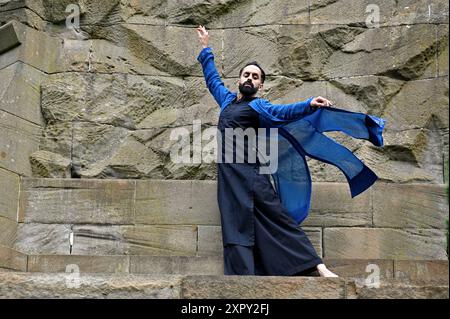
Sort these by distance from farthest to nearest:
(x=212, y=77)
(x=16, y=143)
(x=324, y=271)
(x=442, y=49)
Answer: (x=442, y=49)
(x=16, y=143)
(x=212, y=77)
(x=324, y=271)

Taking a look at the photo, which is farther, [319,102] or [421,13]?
[421,13]

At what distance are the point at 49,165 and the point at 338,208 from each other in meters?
2.43

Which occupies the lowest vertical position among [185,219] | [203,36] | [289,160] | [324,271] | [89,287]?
[89,287]

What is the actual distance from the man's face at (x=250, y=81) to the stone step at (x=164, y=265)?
1.30 m

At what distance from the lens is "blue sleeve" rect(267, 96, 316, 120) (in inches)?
348

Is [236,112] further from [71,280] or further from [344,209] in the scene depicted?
[71,280]

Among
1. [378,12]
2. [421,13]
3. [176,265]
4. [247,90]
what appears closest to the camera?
[176,265]

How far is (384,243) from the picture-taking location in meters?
9.62

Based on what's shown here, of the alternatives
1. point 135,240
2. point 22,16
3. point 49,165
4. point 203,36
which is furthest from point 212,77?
point 22,16

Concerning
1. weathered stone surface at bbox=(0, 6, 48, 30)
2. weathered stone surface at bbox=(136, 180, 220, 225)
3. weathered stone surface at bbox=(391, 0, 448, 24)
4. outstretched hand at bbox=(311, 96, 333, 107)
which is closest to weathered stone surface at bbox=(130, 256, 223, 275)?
weathered stone surface at bbox=(136, 180, 220, 225)

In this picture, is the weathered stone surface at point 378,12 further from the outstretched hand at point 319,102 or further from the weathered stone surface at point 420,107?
the outstretched hand at point 319,102

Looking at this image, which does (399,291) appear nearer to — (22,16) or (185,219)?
(185,219)

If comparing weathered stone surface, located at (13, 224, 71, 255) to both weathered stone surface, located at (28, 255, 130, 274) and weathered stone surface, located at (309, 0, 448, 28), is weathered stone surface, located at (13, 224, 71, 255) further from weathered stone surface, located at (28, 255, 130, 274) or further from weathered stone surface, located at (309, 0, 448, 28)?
weathered stone surface, located at (309, 0, 448, 28)
